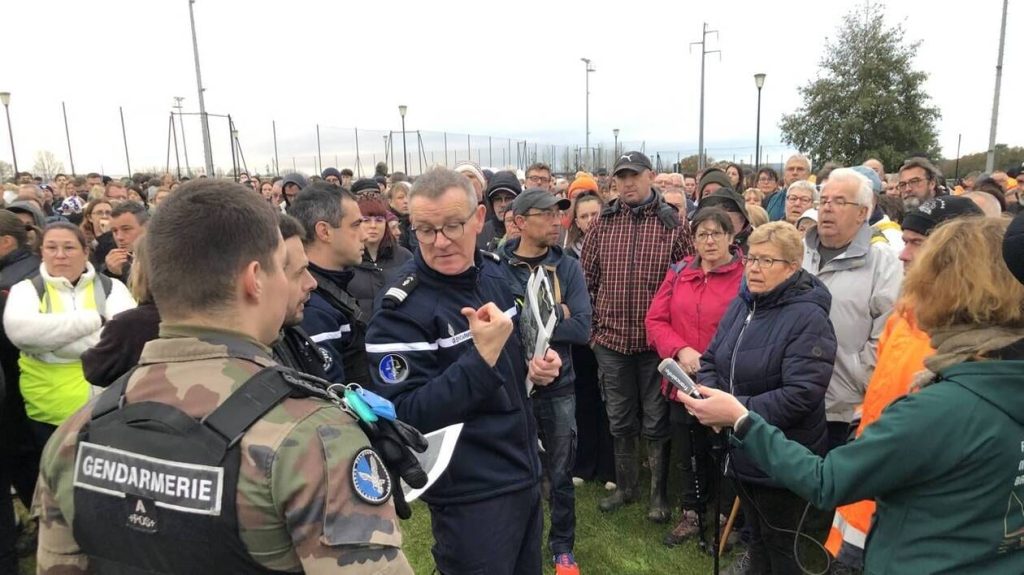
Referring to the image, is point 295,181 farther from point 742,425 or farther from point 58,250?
point 742,425

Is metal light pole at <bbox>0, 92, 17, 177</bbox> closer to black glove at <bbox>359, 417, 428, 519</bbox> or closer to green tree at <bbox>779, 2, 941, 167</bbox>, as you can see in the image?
black glove at <bbox>359, 417, 428, 519</bbox>

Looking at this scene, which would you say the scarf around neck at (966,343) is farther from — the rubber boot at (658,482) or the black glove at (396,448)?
the rubber boot at (658,482)

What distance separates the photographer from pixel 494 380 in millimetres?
2088

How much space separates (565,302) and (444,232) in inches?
69.7

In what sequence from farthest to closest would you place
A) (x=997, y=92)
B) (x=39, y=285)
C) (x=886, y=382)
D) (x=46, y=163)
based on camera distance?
1. (x=46, y=163)
2. (x=997, y=92)
3. (x=39, y=285)
4. (x=886, y=382)

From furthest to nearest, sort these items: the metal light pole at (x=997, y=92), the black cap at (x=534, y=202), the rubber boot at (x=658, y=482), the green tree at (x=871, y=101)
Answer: the green tree at (x=871, y=101)
the metal light pole at (x=997, y=92)
the rubber boot at (x=658, y=482)
the black cap at (x=534, y=202)

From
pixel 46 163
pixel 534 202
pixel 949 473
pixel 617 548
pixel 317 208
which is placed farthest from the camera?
pixel 46 163

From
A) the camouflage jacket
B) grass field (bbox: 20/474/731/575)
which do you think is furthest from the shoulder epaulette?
grass field (bbox: 20/474/731/575)

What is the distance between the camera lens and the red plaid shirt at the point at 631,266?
4461 mm

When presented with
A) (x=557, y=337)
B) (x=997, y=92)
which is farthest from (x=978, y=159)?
(x=557, y=337)

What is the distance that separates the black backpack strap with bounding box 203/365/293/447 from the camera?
109cm

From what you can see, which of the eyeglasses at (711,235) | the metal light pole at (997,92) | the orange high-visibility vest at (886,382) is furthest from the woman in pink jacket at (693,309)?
the metal light pole at (997,92)

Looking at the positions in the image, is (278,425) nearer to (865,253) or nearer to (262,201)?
(262,201)

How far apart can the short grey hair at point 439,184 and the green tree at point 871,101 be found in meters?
27.6
